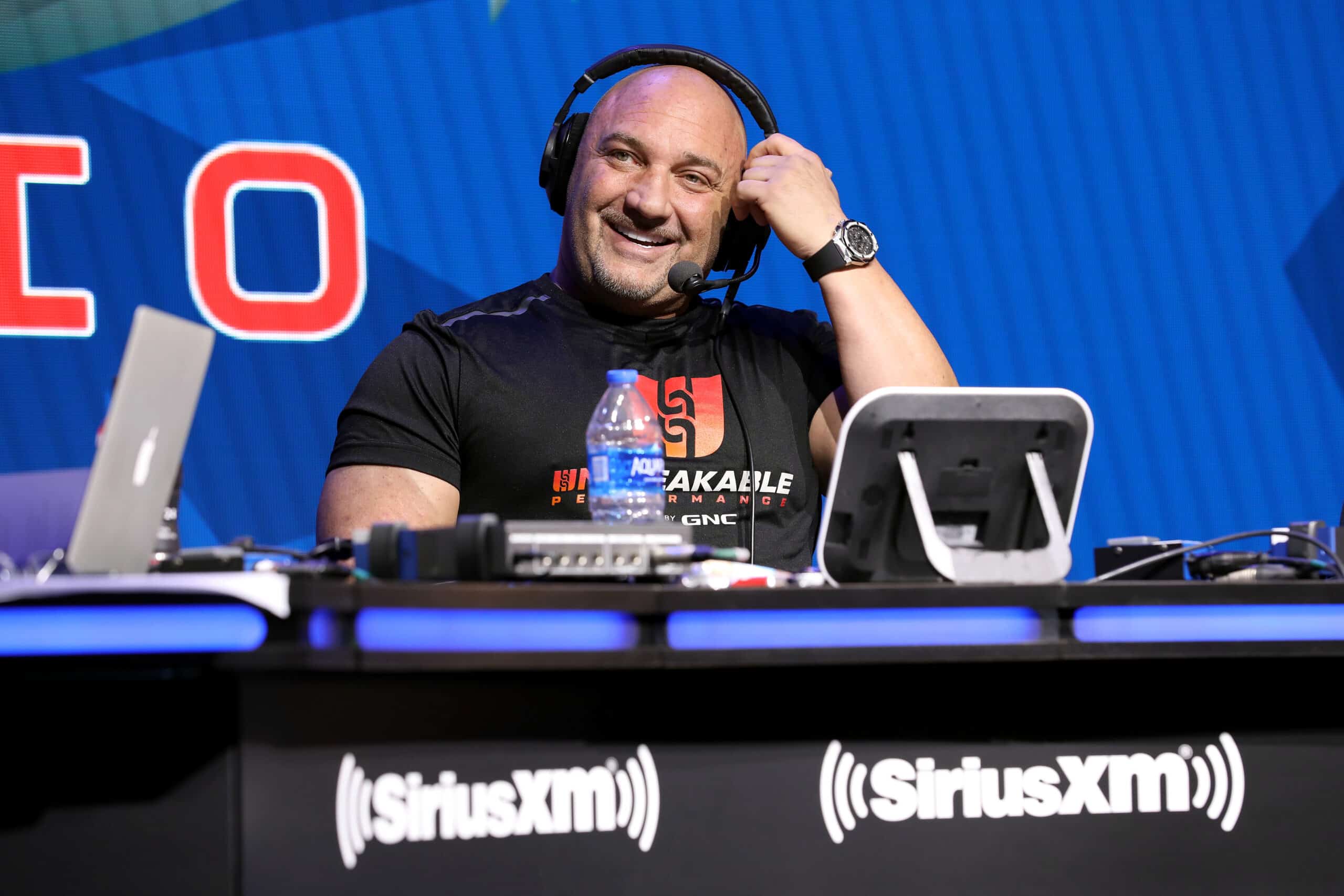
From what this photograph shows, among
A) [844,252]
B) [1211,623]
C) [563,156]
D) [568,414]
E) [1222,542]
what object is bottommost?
[1211,623]

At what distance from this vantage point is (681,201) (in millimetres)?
2201

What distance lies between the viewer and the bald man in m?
2.03

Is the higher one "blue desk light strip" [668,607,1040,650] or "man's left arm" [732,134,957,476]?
"man's left arm" [732,134,957,476]

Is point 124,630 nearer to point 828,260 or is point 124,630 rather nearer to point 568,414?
point 568,414

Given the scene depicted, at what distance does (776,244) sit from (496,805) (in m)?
1.93

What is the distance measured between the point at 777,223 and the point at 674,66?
1.31ft

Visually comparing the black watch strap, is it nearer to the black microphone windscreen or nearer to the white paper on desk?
the black microphone windscreen

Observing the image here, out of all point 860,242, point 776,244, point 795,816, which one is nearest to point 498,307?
point 860,242

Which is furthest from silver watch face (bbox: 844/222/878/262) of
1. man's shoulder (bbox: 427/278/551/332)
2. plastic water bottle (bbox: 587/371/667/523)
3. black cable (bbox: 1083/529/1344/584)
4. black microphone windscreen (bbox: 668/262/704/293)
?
black cable (bbox: 1083/529/1344/584)

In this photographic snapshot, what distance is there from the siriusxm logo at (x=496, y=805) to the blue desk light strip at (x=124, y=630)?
0.15 m

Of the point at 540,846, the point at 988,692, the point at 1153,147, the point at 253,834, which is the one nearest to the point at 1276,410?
the point at 1153,147

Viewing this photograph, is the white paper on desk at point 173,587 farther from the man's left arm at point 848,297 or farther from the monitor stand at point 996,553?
the man's left arm at point 848,297

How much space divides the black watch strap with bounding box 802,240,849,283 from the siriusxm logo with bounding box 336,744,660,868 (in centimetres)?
116

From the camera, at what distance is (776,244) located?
9.14 ft
